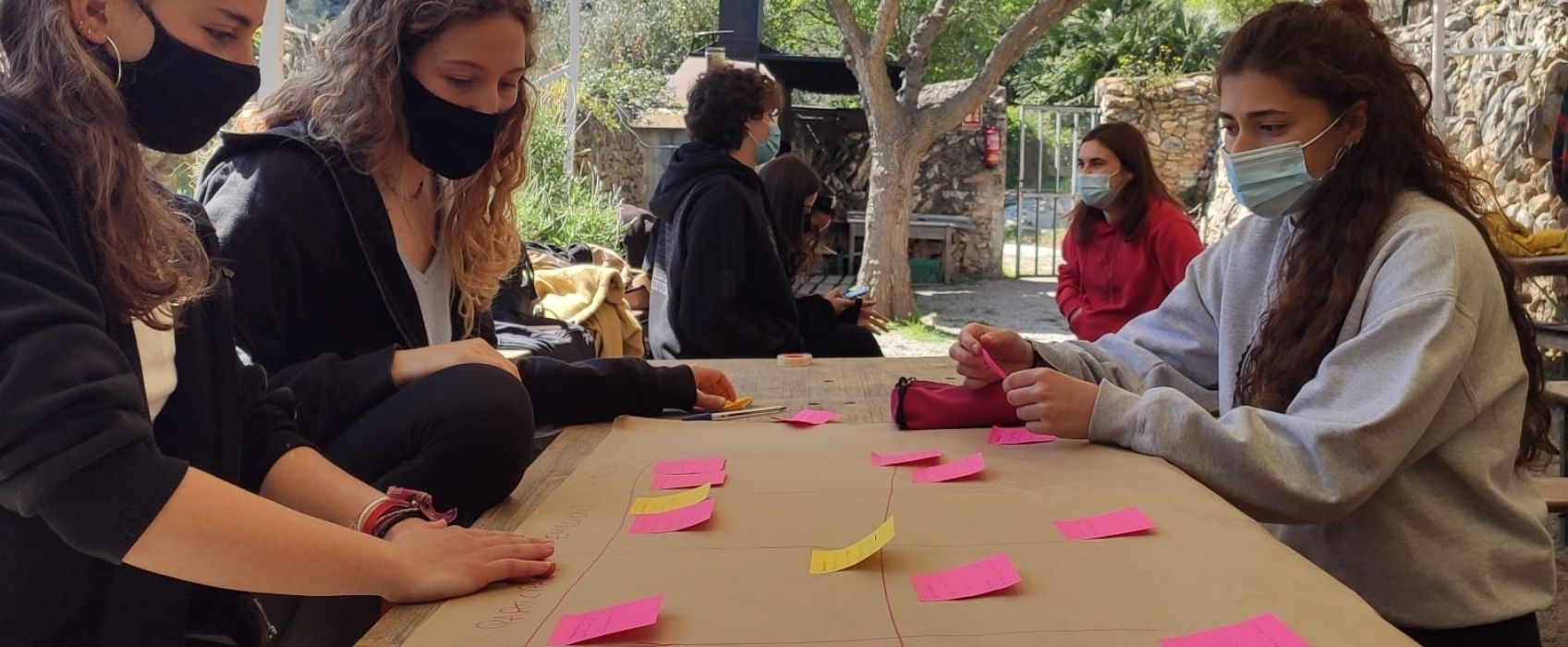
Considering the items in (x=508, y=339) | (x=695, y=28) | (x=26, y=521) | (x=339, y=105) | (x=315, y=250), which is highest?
(x=695, y=28)

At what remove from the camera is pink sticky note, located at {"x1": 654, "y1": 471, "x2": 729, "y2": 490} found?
5.31 feet

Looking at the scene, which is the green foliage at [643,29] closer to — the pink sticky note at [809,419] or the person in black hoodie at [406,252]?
the person in black hoodie at [406,252]

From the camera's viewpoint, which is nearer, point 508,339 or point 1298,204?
point 1298,204

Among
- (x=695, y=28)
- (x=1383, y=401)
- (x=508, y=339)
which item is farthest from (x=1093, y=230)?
(x=695, y=28)

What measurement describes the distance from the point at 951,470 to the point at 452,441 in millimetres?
645

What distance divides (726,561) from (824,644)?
252 millimetres

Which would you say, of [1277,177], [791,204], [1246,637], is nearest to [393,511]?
[1246,637]

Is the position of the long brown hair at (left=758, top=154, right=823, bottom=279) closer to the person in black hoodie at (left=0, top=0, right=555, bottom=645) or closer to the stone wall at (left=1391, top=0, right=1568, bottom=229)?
the person in black hoodie at (left=0, top=0, right=555, bottom=645)

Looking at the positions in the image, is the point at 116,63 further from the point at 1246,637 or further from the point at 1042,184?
the point at 1042,184

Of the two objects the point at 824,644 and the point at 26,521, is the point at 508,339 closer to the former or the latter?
the point at 26,521

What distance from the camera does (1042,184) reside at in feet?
49.6

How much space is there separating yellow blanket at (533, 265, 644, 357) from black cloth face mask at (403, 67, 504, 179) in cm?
210

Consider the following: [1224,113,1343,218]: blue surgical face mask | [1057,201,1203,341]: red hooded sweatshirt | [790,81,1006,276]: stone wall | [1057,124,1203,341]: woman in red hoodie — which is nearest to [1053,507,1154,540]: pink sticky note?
[1224,113,1343,218]: blue surgical face mask

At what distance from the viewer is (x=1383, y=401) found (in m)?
1.52
